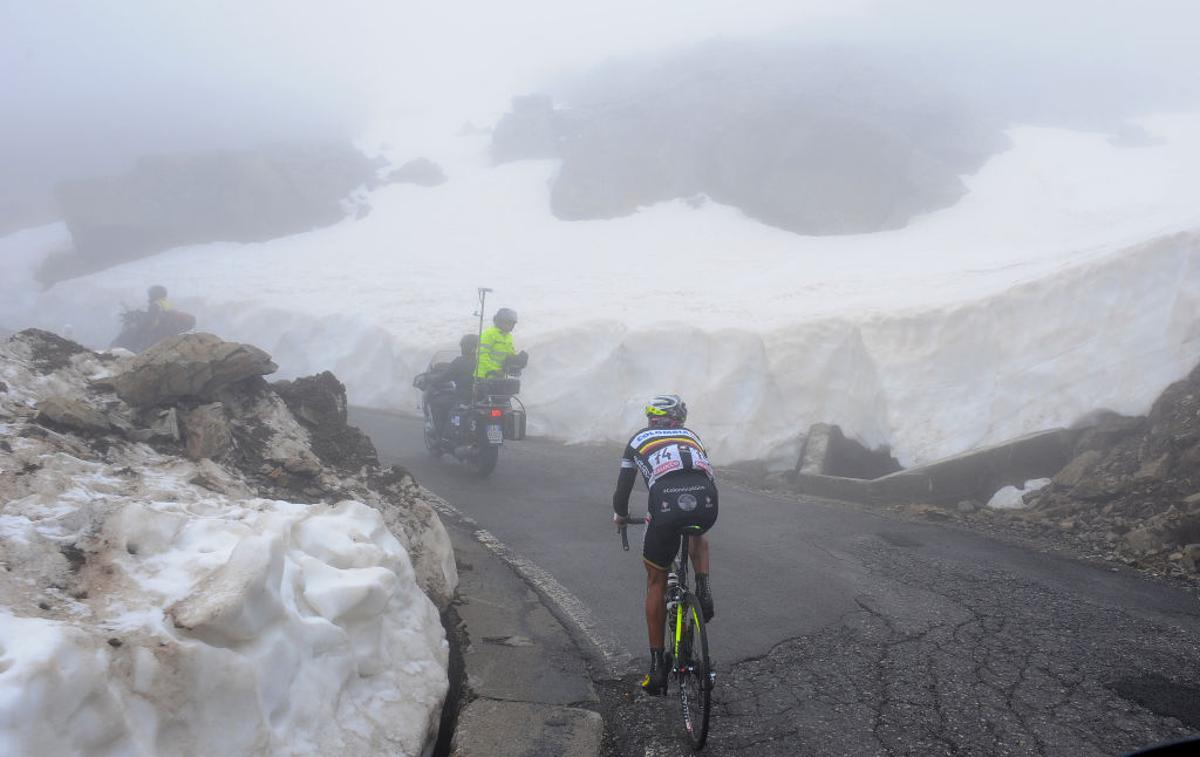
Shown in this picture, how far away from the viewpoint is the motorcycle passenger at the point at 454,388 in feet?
36.8

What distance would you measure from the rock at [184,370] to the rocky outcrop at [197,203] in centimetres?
3179

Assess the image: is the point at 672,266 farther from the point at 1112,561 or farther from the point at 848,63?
the point at 848,63

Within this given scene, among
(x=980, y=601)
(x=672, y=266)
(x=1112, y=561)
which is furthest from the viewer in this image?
(x=672, y=266)

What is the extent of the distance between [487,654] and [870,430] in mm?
8207

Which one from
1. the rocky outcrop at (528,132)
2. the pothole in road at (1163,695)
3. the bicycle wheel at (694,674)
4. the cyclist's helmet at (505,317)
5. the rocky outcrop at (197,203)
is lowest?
the pothole in road at (1163,695)

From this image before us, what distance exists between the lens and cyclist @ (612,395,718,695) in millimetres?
4605

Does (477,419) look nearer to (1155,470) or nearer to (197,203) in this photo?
(1155,470)

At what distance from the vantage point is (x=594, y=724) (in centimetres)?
443

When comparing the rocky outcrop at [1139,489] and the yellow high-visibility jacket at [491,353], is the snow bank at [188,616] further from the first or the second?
the rocky outcrop at [1139,489]

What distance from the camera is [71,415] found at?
4836mm

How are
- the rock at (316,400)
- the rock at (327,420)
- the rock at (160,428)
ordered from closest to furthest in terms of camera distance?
the rock at (160,428) → the rock at (327,420) → the rock at (316,400)

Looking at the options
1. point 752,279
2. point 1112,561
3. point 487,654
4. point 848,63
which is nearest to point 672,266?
point 752,279

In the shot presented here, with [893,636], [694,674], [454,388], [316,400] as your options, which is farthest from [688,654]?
[454,388]

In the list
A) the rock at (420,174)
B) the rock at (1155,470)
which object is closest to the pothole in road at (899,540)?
the rock at (1155,470)
